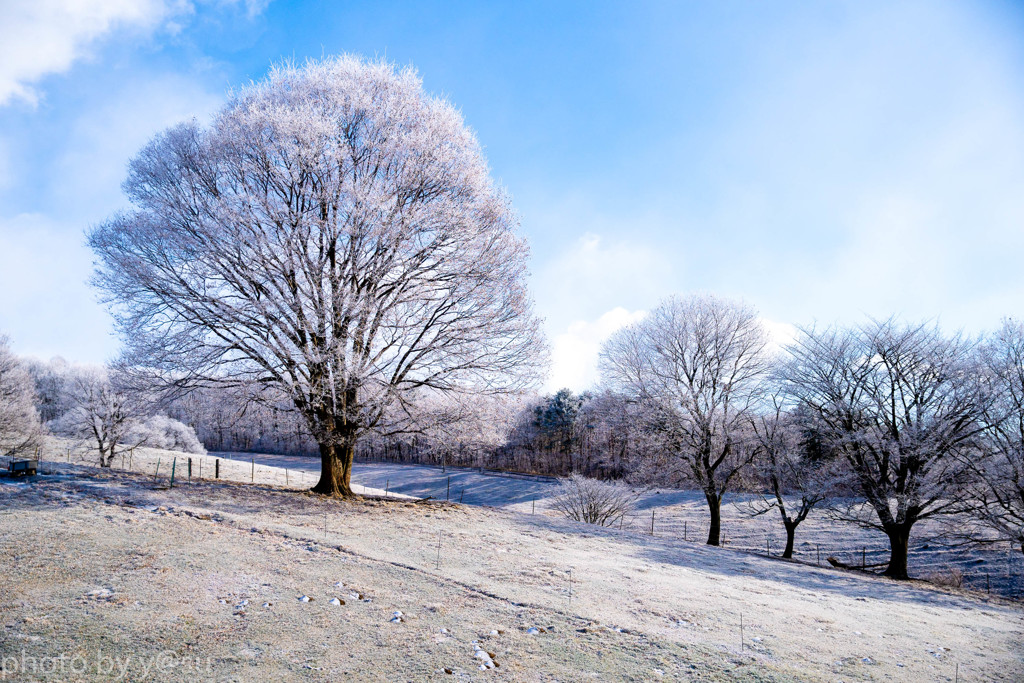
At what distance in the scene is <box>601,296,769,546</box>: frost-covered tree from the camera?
21609 millimetres

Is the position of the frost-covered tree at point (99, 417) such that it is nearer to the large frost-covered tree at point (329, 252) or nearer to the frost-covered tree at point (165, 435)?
the frost-covered tree at point (165, 435)

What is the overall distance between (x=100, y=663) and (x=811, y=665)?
6.64 m

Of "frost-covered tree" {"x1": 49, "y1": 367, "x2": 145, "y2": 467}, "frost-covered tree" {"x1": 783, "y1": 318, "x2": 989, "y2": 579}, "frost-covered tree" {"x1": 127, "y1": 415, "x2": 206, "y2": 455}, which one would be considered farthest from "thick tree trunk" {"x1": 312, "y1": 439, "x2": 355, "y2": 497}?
"frost-covered tree" {"x1": 127, "y1": 415, "x2": 206, "y2": 455}

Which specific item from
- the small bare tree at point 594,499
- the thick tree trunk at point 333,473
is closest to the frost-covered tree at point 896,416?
the small bare tree at point 594,499

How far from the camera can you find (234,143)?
12.8 metres

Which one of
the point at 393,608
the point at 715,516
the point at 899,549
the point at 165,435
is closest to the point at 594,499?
the point at 715,516

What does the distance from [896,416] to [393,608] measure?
20738mm

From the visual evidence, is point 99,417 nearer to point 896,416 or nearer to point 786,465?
point 786,465

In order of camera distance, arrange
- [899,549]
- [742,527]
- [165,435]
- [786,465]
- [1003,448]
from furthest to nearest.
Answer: [165,435]
[742,527]
[786,465]
[899,549]
[1003,448]

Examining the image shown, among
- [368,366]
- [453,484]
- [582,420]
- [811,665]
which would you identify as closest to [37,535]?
[368,366]

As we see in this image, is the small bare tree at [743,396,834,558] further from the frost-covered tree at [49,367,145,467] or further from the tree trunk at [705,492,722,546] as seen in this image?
the frost-covered tree at [49,367,145,467]

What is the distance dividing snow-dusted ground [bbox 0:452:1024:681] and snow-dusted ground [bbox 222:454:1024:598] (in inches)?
513

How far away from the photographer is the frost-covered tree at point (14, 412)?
29.6 m

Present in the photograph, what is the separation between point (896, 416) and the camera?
19.0m
